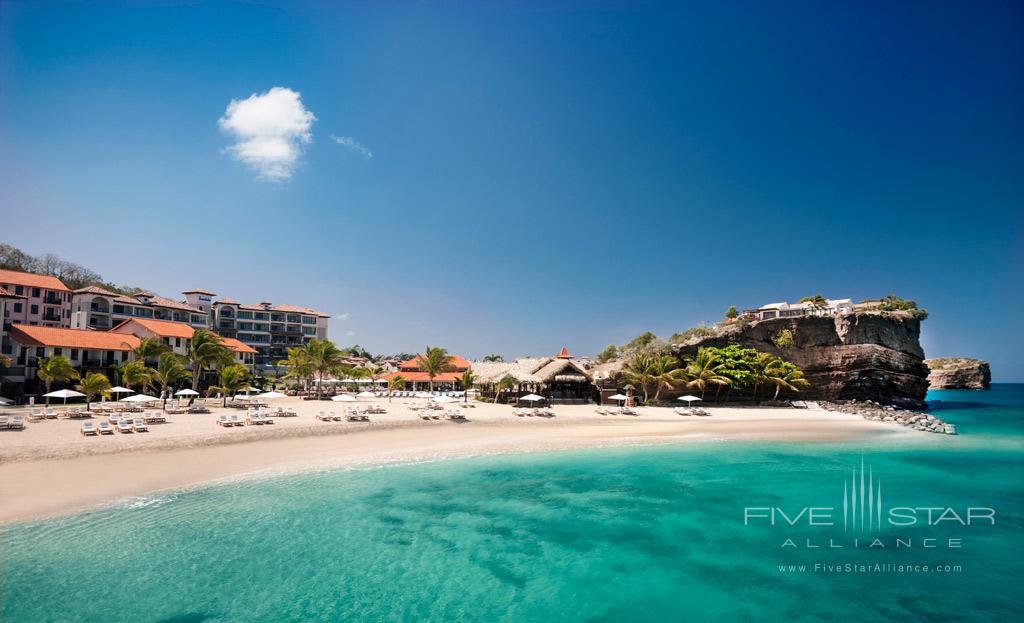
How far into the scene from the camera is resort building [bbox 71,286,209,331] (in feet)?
164

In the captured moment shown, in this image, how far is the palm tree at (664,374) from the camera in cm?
4131

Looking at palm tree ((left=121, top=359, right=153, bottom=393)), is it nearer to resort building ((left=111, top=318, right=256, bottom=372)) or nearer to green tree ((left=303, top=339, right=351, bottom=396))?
resort building ((left=111, top=318, right=256, bottom=372))

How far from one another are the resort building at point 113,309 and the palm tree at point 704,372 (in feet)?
199

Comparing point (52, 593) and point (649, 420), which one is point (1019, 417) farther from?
point (52, 593)

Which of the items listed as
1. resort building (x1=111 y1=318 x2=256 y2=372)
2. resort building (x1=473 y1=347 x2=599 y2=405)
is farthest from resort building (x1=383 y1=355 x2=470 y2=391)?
resort building (x1=111 y1=318 x2=256 y2=372)

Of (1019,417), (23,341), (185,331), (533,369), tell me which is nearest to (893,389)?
(1019,417)

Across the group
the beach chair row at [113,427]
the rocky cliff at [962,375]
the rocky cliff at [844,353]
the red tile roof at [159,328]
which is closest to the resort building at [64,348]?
the red tile roof at [159,328]

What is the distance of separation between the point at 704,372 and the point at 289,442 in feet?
114

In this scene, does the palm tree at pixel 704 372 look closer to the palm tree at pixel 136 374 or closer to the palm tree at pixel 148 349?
the palm tree at pixel 136 374

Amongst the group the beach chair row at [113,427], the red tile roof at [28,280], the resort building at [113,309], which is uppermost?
the red tile roof at [28,280]

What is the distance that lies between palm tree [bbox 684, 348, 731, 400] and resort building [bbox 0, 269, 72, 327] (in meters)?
61.8

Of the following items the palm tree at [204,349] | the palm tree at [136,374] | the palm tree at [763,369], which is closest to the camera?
the palm tree at [136,374]

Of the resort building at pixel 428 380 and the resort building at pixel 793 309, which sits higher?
the resort building at pixel 793 309

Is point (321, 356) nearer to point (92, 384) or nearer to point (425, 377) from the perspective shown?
point (92, 384)
